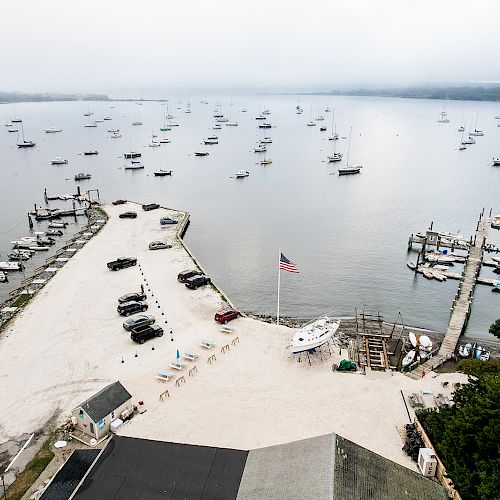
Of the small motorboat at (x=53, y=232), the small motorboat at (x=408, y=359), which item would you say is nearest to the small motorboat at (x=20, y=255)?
the small motorboat at (x=53, y=232)

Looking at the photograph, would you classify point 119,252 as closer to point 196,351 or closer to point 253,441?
point 196,351

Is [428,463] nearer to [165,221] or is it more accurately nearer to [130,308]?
[130,308]

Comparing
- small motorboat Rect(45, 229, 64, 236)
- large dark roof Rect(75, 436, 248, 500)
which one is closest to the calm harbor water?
small motorboat Rect(45, 229, 64, 236)

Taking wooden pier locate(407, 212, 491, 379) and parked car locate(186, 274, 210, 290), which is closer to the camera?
wooden pier locate(407, 212, 491, 379)

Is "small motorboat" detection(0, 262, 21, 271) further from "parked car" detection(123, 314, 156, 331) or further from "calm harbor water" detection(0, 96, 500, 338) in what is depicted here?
"parked car" detection(123, 314, 156, 331)

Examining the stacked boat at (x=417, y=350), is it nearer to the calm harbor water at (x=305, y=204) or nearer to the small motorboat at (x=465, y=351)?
the small motorboat at (x=465, y=351)
